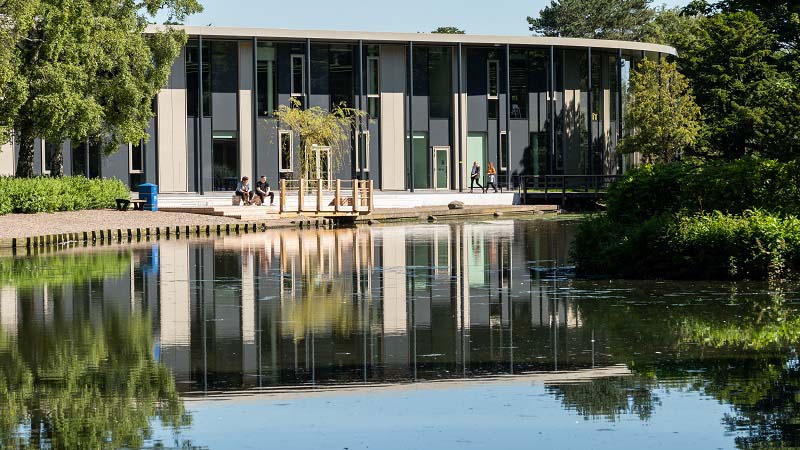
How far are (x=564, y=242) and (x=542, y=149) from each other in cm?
3814

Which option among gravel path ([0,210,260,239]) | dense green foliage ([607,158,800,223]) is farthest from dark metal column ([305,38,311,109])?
dense green foliage ([607,158,800,223])

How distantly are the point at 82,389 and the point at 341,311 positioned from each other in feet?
22.9

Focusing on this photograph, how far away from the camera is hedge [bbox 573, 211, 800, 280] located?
21.7 metres

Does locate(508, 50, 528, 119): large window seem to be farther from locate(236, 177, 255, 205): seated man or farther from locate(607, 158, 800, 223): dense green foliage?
locate(607, 158, 800, 223): dense green foliage

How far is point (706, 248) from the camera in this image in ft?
72.9

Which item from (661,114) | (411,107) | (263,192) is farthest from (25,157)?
(661,114)

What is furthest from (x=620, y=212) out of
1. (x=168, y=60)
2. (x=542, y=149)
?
(x=542, y=149)

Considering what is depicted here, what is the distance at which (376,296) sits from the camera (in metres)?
21.0

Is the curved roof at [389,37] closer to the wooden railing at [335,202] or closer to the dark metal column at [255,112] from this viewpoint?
the dark metal column at [255,112]

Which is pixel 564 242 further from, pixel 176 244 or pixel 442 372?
pixel 442 372

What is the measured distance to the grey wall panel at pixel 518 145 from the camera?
72.8 meters

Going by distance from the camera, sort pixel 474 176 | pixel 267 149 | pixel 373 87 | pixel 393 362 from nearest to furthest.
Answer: pixel 393 362 → pixel 267 149 → pixel 474 176 → pixel 373 87

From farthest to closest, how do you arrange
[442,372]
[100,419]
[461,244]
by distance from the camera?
[461,244] → [442,372] → [100,419]

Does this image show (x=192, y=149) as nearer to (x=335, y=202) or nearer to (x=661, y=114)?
(x=335, y=202)
